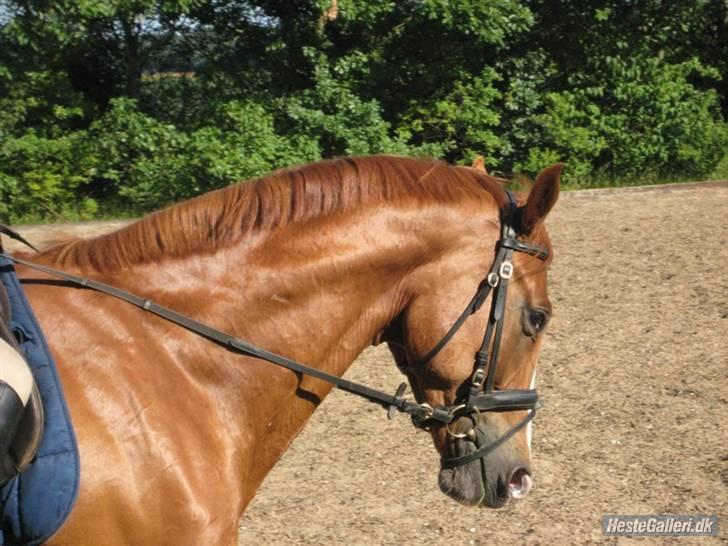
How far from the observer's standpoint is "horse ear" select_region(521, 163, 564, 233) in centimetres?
242

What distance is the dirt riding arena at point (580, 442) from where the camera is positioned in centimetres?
425

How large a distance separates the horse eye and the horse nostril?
0.43 meters

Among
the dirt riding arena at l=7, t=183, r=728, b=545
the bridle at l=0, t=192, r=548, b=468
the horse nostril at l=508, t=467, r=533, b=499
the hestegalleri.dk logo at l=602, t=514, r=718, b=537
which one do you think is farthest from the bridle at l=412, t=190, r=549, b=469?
the hestegalleri.dk logo at l=602, t=514, r=718, b=537

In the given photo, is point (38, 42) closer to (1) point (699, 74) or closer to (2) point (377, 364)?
Answer: (2) point (377, 364)

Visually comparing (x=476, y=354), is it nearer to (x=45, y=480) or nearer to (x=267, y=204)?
(x=267, y=204)

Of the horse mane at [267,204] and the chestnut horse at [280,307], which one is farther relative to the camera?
the horse mane at [267,204]

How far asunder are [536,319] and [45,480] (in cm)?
143

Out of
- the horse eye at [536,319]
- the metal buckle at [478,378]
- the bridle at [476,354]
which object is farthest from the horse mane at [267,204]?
the metal buckle at [478,378]

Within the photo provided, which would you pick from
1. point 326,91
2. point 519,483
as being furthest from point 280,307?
point 326,91

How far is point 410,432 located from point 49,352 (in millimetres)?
3464

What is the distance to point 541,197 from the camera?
246 cm

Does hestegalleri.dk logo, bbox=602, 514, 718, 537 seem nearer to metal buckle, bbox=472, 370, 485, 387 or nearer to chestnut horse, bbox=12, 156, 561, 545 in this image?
chestnut horse, bbox=12, 156, 561, 545

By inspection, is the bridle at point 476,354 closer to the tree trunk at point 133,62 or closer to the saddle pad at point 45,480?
the saddle pad at point 45,480

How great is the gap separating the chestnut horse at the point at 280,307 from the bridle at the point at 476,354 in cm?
2
